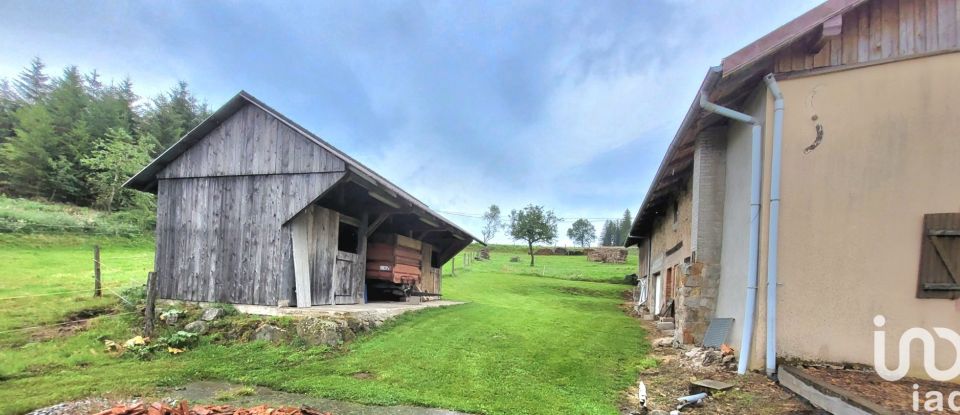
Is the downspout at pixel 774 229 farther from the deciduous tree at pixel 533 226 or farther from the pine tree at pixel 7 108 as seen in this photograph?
the pine tree at pixel 7 108

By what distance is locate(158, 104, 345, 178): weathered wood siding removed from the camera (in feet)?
30.5

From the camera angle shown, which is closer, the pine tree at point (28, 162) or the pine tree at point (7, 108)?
the pine tree at point (28, 162)

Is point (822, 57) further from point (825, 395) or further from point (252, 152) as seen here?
point (252, 152)

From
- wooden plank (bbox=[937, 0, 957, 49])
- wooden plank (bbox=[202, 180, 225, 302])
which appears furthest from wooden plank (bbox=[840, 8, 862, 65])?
wooden plank (bbox=[202, 180, 225, 302])

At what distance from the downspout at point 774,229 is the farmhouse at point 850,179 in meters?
0.01

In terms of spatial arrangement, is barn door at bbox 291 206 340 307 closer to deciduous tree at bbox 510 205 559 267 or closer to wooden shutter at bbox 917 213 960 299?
wooden shutter at bbox 917 213 960 299

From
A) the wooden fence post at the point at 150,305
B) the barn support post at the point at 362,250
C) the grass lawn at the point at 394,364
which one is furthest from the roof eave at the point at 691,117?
the wooden fence post at the point at 150,305

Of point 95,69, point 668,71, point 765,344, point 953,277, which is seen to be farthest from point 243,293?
point 95,69

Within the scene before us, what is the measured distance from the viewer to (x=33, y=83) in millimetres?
42500

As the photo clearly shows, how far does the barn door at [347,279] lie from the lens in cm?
1070

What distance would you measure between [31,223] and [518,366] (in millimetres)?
24709

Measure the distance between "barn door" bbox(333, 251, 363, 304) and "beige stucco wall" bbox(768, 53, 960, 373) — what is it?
8989mm

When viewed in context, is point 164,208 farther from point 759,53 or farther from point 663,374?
point 759,53

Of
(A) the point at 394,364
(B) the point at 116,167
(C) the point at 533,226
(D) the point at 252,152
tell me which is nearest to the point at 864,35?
(A) the point at 394,364
